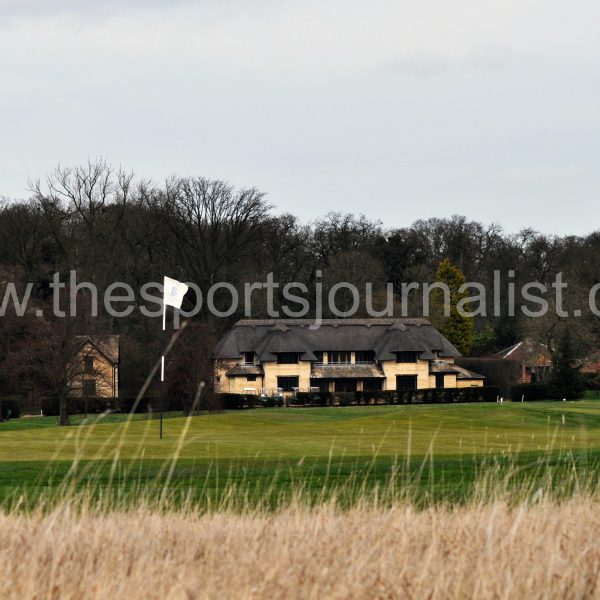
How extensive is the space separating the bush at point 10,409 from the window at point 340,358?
70.2 feet

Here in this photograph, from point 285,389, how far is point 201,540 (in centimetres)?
6503

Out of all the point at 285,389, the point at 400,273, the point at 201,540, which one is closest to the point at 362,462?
the point at 201,540

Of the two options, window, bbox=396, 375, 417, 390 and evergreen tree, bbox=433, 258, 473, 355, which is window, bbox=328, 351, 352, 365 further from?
evergreen tree, bbox=433, 258, 473, 355

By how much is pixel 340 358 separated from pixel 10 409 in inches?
894

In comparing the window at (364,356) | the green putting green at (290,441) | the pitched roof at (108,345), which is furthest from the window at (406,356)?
the green putting green at (290,441)

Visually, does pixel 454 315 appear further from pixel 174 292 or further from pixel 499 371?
pixel 174 292

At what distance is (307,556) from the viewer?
8344 millimetres

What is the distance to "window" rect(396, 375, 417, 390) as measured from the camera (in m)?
75.0

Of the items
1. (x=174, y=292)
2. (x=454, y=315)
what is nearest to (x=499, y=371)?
(x=454, y=315)

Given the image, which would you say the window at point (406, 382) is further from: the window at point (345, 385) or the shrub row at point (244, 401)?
the shrub row at point (244, 401)

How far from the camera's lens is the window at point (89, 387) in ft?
181

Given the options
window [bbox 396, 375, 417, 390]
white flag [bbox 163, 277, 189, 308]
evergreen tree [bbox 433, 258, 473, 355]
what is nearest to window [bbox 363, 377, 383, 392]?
window [bbox 396, 375, 417, 390]

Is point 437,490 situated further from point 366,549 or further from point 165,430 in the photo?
point 165,430

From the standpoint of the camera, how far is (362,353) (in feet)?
248
